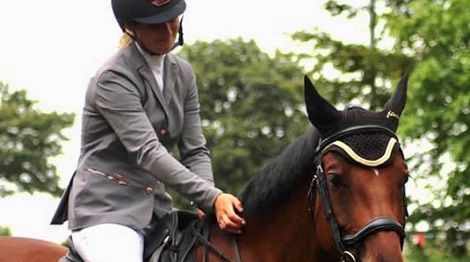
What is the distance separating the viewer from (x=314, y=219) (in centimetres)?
561

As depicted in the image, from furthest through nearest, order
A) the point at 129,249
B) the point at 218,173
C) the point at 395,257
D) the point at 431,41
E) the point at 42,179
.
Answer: the point at 218,173 < the point at 42,179 < the point at 431,41 < the point at 129,249 < the point at 395,257

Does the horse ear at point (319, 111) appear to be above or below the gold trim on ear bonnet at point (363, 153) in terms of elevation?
above

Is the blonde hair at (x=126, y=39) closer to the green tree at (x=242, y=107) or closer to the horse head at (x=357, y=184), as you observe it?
the horse head at (x=357, y=184)

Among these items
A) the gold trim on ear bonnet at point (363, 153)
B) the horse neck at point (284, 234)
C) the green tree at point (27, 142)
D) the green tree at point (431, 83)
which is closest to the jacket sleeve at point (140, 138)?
the horse neck at point (284, 234)

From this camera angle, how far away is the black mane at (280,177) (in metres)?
5.65

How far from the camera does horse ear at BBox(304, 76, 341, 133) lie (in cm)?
541

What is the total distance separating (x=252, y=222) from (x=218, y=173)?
53.8m

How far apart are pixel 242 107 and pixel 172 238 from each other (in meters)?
55.0

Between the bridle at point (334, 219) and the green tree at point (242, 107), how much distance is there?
170 feet

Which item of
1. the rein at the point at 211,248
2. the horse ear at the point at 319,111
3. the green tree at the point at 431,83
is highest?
the horse ear at the point at 319,111

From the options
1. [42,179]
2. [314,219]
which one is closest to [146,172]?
[314,219]

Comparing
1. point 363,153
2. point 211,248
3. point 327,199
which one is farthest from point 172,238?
point 363,153

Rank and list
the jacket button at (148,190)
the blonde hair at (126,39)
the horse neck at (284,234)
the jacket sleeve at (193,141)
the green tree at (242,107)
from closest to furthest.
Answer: the horse neck at (284,234)
the jacket button at (148,190)
the blonde hair at (126,39)
the jacket sleeve at (193,141)
the green tree at (242,107)

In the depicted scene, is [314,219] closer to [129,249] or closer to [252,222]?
[252,222]
